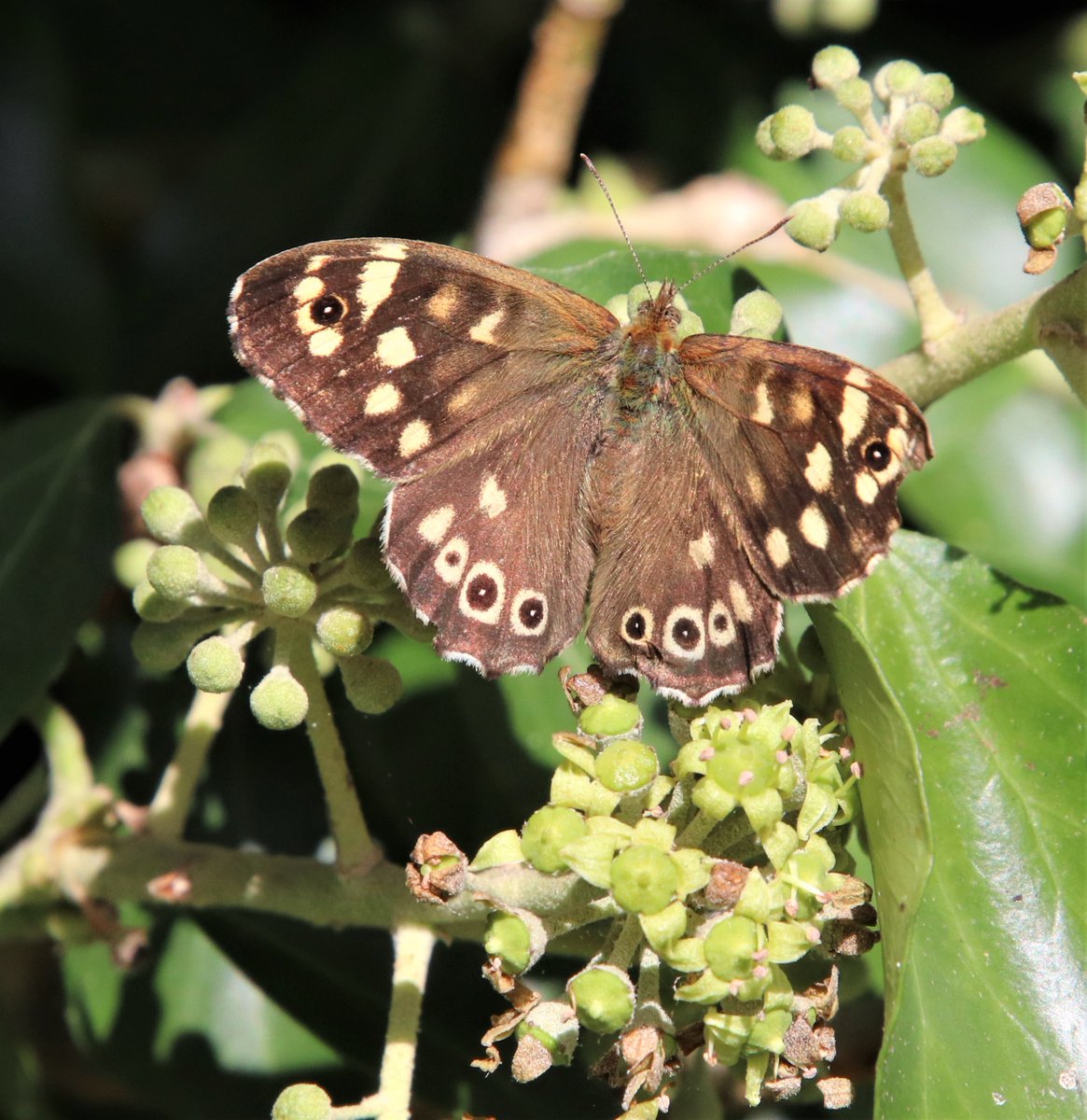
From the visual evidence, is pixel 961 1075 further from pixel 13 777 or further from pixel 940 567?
pixel 13 777

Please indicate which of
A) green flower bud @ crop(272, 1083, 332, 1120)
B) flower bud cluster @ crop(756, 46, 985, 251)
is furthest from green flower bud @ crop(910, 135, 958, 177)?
green flower bud @ crop(272, 1083, 332, 1120)

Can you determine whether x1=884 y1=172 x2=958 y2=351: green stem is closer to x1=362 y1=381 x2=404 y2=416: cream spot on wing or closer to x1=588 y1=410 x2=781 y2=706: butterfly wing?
x1=588 y1=410 x2=781 y2=706: butterfly wing

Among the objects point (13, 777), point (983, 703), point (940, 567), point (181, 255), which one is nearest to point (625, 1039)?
point (983, 703)

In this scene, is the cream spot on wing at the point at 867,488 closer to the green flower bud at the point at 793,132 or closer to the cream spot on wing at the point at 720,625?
the cream spot on wing at the point at 720,625

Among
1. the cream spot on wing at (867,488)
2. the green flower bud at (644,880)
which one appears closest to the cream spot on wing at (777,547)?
the cream spot on wing at (867,488)

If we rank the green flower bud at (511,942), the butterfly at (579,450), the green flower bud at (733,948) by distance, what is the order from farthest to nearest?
the butterfly at (579,450) < the green flower bud at (511,942) < the green flower bud at (733,948)

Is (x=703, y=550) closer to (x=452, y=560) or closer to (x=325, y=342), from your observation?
(x=452, y=560)

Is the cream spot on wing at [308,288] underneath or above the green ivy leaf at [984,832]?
above
